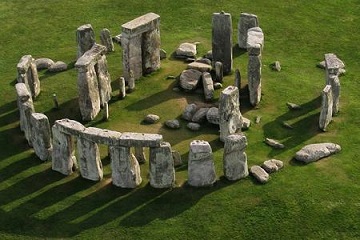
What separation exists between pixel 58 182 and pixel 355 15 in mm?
17694

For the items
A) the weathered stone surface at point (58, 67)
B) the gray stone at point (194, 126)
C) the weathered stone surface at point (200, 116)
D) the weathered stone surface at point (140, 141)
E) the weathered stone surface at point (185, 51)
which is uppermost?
the weathered stone surface at point (140, 141)

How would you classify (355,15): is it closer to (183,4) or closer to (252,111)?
(183,4)

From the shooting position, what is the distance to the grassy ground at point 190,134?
18.4 meters

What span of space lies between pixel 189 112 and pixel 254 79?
2.61m

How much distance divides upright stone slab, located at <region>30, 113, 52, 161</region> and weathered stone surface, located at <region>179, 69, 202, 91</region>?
597 cm

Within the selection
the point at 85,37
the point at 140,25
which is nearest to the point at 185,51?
the point at 140,25

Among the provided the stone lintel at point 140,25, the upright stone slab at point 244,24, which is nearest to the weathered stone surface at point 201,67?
the stone lintel at point 140,25

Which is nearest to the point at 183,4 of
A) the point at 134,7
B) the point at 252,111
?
the point at 134,7

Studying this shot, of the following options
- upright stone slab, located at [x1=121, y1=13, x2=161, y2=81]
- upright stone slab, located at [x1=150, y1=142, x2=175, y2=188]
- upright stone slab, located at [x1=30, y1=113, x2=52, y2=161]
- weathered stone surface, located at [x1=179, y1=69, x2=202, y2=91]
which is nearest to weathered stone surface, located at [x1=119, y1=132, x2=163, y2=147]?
upright stone slab, located at [x1=150, y1=142, x2=175, y2=188]

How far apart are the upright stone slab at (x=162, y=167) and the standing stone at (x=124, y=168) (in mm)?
498

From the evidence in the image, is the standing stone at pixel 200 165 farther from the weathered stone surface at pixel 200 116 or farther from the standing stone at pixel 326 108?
the standing stone at pixel 326 108

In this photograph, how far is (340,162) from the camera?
68.0ft

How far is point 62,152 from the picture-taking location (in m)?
20.3

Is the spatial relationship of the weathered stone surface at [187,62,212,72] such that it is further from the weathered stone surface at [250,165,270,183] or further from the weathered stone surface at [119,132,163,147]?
the weathered stone surface at [119,132,163,147]
